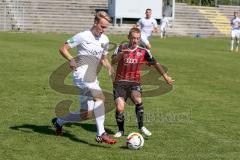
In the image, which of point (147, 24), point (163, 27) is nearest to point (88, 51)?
point (147, 24)

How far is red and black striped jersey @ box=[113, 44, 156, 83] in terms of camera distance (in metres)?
9.53

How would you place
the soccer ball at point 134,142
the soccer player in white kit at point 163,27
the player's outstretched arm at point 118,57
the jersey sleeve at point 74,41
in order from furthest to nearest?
the soccer player in white kit at point 163,27
the player's outstretched arm at point 118,57
the jersey sleeve at point 74,41
the soccer ball at point 134,142

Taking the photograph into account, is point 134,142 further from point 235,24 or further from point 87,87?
point 235,24

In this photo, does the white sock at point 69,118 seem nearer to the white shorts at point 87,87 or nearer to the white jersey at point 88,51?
the white shorts at point 87,87

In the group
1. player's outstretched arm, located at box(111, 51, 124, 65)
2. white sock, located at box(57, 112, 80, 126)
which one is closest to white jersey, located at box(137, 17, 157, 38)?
white sock, located at box(57, 112, 80, 126)

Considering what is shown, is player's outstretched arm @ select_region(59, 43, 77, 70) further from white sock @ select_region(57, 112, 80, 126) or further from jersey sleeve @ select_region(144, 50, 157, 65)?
jersey sleeve @ select_region(144, 50, 157, 65)

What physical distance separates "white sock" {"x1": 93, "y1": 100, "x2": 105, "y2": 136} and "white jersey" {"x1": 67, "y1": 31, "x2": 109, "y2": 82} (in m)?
0.44

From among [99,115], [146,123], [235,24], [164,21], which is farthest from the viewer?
[164,21]

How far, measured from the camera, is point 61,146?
8680mm

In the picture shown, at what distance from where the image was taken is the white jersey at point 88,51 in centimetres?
912

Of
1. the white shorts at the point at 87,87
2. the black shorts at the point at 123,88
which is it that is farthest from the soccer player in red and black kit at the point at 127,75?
the white shorts at the point at 87,87

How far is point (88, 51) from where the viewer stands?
9242mm

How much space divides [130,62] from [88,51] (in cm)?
83

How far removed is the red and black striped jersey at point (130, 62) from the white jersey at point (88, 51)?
0.37 metres
